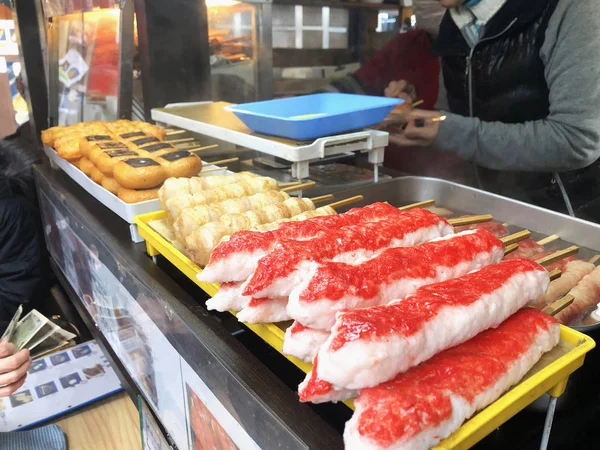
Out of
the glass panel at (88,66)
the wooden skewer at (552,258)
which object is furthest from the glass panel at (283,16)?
the wooden skewer at (552,258)

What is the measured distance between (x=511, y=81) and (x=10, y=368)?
3.12 meters

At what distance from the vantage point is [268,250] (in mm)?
1241

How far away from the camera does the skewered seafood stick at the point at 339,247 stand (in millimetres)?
1062

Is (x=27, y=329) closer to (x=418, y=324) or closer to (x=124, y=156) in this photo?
(x=124, y=156)

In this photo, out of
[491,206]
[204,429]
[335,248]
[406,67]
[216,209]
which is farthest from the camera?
[406,67]

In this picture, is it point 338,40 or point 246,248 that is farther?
point 338,40

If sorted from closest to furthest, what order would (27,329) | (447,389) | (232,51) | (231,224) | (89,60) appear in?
(447,389) → (231,224) → (27,329) → (89,60) → (232,51)

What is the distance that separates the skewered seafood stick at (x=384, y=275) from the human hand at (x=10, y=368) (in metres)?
1.79

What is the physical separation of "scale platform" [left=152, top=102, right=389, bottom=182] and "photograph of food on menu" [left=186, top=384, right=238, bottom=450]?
1.05m

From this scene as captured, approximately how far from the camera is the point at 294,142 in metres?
2.07

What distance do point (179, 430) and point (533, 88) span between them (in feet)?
8.71

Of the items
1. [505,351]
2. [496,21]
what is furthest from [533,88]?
[505,351]

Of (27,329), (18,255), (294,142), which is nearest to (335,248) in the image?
(294,142)

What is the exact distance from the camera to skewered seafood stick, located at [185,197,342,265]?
1431 mm
